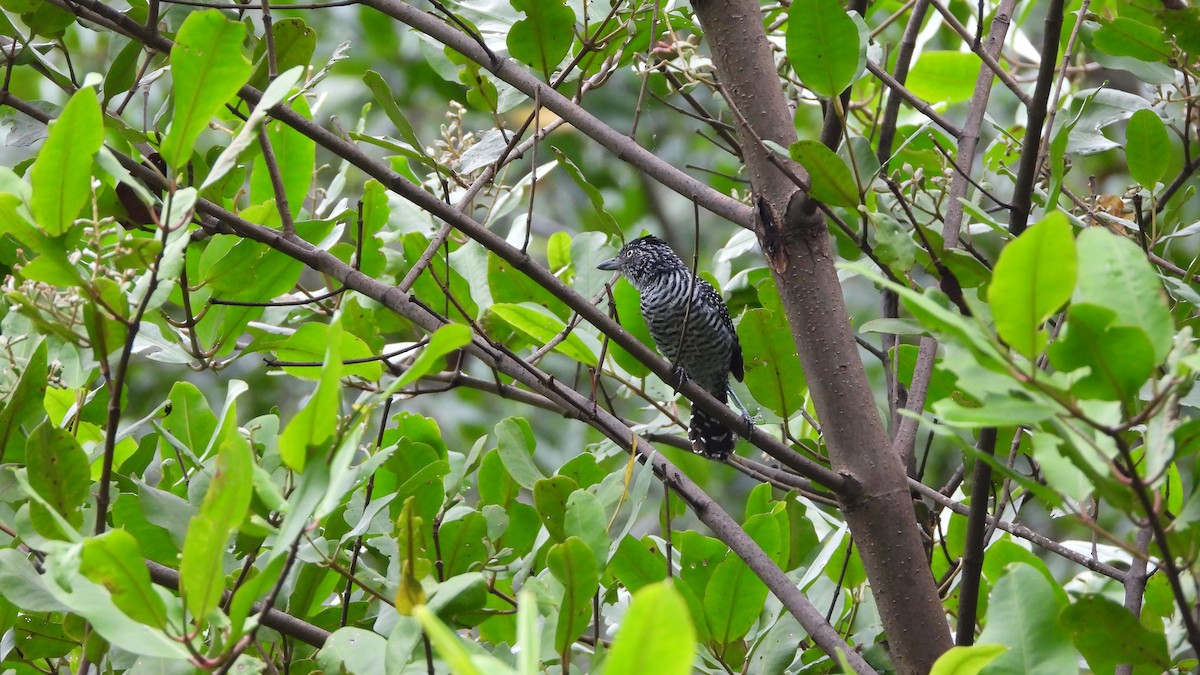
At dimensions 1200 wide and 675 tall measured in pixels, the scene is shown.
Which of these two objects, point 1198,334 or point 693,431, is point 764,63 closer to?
A: point 1198,334

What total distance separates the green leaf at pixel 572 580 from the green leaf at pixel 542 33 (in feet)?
3.77

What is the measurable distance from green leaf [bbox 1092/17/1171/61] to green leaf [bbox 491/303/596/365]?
1.17 m

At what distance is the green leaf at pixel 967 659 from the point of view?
1.08m

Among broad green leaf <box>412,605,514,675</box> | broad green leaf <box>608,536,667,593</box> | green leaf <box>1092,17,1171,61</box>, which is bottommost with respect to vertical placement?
broad green leaf <box>412,605,514,675</box>

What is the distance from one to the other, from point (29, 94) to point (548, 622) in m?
4.66

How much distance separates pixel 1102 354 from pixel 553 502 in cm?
94

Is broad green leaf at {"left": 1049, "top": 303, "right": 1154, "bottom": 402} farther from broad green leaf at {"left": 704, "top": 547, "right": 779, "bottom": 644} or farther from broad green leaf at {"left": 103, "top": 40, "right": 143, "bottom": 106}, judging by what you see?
broad green leaf at {"left": 103, "top": 40, "right": 143, "bottom": 106}

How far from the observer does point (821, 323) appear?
1.94m

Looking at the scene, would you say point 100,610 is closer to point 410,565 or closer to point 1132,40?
point 410,565

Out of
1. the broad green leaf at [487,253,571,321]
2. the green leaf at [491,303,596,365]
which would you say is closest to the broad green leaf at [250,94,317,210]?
the broad green leaf at [487,253,571,321]

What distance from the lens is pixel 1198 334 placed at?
6.88 ft

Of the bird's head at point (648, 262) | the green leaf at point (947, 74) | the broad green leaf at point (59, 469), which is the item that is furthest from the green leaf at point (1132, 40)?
the bird's head at point (648, 262)

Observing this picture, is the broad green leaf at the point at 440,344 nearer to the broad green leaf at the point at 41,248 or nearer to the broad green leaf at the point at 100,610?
the broad green leaf at the point at 100,610

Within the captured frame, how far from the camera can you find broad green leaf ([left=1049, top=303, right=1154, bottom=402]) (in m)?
0.97
